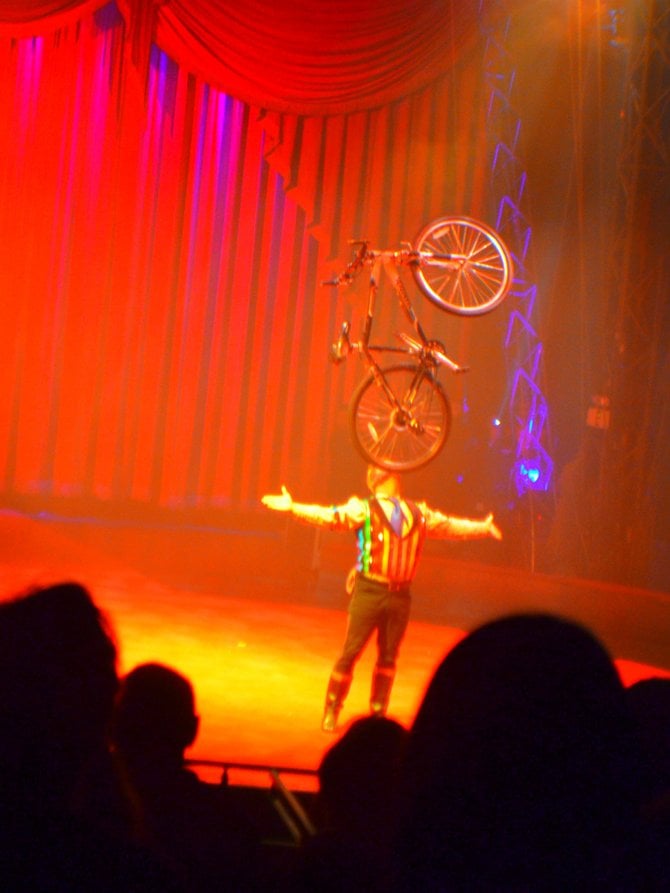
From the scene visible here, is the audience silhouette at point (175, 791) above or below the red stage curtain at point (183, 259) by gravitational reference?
below

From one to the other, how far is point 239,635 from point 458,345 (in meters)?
4.58

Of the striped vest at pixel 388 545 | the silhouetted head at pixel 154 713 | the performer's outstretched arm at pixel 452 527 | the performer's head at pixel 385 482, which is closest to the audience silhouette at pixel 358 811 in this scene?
the silhouetted head at pixel 154 713

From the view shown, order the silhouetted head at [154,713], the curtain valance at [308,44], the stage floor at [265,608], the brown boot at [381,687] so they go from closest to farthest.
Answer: the silhouetted head at [154,713] < the brown boot at [381,687] < the stage floor at [265,608] < the curtain valance at [308,44]

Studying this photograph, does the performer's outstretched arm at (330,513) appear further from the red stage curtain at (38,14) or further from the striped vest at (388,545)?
the red stage curtain at (38,14)

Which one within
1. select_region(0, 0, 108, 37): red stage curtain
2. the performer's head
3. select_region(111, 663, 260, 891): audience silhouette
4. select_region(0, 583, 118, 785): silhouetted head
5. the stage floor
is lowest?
the stage floor

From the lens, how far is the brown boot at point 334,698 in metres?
5.63

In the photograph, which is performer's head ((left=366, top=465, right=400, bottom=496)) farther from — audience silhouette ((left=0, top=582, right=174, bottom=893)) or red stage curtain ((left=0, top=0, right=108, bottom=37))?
red stage curtain ((left=0, top=0, right=108, bottom=37))

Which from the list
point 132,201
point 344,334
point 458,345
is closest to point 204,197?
point 132,201

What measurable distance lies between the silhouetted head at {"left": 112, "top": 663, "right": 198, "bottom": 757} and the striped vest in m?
3.29

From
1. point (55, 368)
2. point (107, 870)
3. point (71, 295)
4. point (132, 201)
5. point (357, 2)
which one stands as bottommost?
point (107, 870)

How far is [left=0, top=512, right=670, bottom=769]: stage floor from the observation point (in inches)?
252

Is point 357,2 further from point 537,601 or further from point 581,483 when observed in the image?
point 537,601

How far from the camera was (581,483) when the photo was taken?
9672 millimetres

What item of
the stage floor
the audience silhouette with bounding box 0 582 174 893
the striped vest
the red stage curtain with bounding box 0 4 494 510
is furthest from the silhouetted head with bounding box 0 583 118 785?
the red stage curtain with bounding box 0 4 494 510
